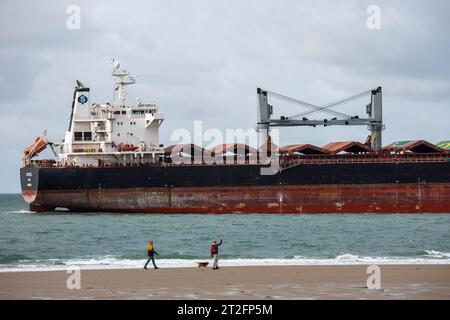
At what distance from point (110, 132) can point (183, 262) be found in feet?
101

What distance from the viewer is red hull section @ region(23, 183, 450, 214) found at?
55.8m

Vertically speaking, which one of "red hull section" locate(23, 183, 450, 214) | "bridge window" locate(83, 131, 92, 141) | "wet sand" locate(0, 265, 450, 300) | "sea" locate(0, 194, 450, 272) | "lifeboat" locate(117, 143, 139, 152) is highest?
"bridge window" locate(83, 131, 92, 141)

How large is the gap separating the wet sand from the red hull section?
2800 cm

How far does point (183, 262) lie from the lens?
99.0 feet

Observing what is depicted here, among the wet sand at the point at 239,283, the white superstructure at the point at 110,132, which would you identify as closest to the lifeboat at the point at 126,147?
the white superstructure at the point at 110,132

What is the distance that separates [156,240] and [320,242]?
7.50 meters

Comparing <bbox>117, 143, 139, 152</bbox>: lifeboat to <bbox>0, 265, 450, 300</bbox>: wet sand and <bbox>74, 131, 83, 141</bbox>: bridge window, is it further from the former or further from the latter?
<bbox>0, 265, 450, 300</bbox>: wet sand

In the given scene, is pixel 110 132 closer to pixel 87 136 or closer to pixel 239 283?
→ pixel 87 136

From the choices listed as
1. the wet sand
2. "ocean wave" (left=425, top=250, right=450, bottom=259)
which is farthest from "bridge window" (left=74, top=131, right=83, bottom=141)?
the wet sand

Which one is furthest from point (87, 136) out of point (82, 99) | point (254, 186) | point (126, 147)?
point (254, 186)

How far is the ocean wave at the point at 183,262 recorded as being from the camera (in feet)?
94.6

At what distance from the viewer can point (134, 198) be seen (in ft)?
184

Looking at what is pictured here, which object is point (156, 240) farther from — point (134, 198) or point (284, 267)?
point (134, 198)

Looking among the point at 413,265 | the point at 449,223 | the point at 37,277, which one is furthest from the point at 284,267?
the point at 449,223
